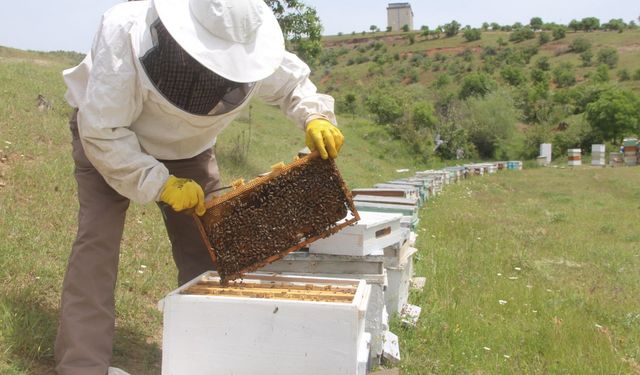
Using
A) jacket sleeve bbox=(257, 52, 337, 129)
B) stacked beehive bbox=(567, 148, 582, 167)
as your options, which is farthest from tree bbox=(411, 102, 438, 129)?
jacket sleeve bbox=(257, 52, 337, 129)

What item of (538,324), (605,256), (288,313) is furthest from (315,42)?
(288,313)

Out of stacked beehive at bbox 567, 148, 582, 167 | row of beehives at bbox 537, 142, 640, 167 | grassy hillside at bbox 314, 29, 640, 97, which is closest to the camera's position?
row of beehives at bbox 537, 142, 640, 167

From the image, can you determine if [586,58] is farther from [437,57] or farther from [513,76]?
[437,57]

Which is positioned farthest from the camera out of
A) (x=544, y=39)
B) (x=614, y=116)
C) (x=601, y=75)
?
(x=544, y=39)

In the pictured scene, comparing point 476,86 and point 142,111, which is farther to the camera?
point 476,86

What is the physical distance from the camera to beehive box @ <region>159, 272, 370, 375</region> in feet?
7.15

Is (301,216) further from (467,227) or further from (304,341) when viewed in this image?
(467,227)

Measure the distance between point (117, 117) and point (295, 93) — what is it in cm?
97

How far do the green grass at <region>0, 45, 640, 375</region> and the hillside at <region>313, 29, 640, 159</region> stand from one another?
17500 millimetres

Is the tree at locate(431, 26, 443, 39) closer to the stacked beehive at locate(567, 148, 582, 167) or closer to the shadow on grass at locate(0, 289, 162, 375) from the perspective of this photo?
the stacked beehive at locate(567, 148, 582, 167)

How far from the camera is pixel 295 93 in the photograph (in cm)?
317

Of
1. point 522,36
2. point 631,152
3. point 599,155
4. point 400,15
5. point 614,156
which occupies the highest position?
point 400,15

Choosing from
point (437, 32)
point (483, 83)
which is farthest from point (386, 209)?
point (437, 32)

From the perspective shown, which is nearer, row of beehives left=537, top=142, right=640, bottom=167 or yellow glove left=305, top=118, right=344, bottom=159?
yellow glove left=305, top=118, right=344, bottom=159
